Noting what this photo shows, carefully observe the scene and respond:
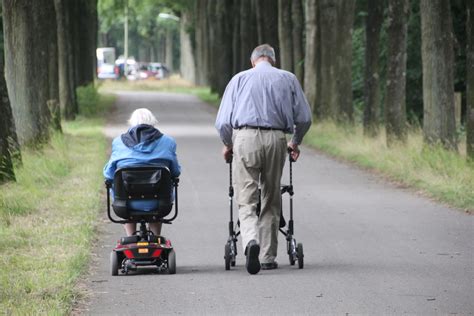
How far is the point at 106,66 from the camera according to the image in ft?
366

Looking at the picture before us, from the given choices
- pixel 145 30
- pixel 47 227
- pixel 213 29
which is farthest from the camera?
pixel 145 30

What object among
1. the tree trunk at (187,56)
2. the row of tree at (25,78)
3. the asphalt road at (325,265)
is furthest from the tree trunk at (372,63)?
the tree trunk at (187,56)

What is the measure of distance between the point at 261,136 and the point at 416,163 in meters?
10.4

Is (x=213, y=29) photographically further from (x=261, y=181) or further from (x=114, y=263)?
(x=114, y=263)

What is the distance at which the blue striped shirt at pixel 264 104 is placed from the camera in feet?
34.6

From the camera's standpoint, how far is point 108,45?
143 m

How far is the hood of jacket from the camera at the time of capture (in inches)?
415

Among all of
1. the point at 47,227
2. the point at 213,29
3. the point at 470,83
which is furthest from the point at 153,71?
the point at 47,227

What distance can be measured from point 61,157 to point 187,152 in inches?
188

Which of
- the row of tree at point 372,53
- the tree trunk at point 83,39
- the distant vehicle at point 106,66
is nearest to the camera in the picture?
the row of tree at point 372,53

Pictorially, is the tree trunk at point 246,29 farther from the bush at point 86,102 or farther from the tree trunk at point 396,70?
the tree trunk at point 396,70

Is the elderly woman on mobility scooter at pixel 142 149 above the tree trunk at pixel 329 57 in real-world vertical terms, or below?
above

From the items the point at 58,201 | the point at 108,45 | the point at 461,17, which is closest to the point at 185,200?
the point at 58,201

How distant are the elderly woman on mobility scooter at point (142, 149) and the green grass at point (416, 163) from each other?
239 inches
